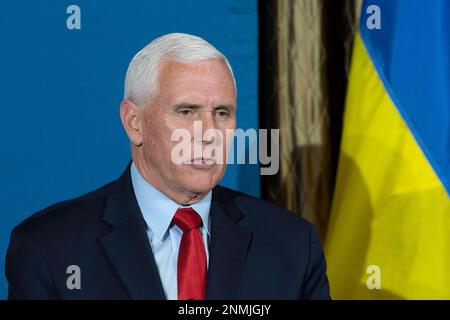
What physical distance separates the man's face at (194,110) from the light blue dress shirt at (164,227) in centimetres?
3

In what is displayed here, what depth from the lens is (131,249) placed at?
1.25m

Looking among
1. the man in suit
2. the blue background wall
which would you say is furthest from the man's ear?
the blue background wall

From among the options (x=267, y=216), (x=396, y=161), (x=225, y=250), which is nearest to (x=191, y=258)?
(x=225, y=250)

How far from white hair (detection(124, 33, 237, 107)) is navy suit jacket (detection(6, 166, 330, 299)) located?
0.17 m

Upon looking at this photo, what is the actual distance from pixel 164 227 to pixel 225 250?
0.10m

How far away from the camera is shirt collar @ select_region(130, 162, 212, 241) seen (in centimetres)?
129

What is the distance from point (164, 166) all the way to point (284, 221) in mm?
253

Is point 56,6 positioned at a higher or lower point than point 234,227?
higher

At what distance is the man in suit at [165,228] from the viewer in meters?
1.24

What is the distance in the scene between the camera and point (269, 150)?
7.27 feet

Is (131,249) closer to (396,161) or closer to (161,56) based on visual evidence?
(161,56)
